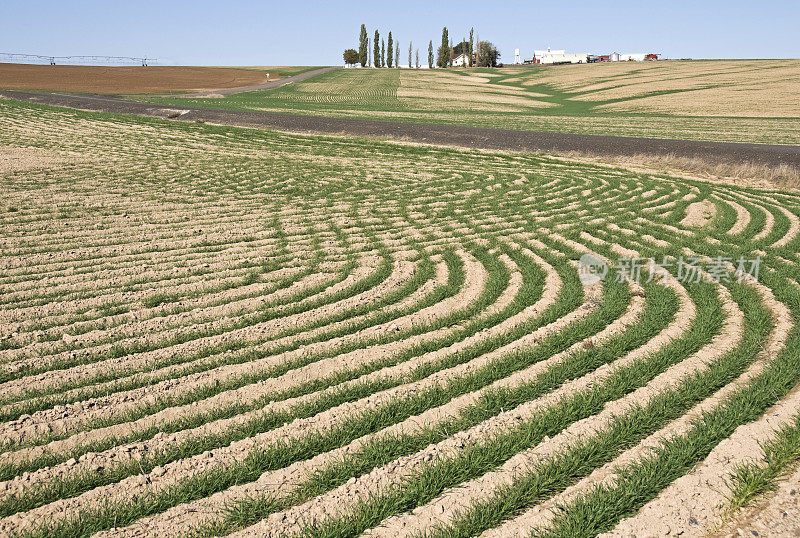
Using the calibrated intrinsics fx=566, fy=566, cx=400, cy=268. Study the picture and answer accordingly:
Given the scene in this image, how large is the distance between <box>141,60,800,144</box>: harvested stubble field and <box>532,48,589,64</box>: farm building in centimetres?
3869

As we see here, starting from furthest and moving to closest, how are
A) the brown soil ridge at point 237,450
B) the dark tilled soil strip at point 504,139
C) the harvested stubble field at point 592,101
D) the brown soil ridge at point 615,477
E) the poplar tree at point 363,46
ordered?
the poplar tree at point 363,46
the harvested stubble field at point 592,101
the dark tilled soil strip at point 504,139
the brown soil ridge at point 237,450
the brown soil ridge at point 615,477

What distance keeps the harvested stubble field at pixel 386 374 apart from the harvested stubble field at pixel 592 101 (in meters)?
21.7

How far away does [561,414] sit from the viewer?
4.28m

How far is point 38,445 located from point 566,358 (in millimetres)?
4212

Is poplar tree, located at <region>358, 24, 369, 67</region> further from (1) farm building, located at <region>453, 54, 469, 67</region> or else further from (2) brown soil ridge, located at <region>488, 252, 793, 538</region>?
(2) brown soil ridge, located at <region>488, 252, 793, 538</region>

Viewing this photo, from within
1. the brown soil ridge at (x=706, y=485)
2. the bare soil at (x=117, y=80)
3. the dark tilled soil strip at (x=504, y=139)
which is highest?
the bare soil at (x=117, y=80)

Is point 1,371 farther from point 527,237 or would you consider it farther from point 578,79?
point 578,79

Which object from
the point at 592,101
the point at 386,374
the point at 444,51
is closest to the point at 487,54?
the point at 444,51

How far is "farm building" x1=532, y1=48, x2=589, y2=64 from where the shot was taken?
12206 cm

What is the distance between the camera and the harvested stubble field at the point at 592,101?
102 ft

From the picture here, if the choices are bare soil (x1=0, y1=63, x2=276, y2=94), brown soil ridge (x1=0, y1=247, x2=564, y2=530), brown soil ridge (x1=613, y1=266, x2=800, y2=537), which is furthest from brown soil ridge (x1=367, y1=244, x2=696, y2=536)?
bare soil (x1=0, y1=63, x2=276, y2=94)

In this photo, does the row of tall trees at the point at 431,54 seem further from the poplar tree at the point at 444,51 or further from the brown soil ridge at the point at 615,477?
the brown soil ridge at the point at 615,477

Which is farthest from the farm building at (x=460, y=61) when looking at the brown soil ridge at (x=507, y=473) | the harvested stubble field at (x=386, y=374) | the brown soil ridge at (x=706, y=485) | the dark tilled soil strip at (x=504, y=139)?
the brown soil ridge at (x=706, y=485)

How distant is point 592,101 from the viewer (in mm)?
53875
